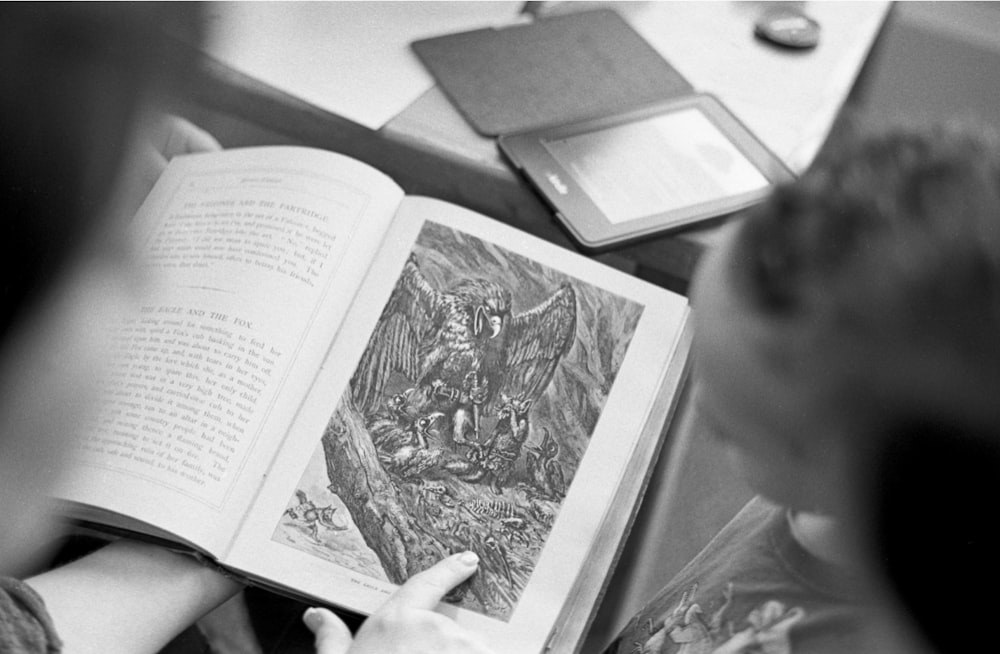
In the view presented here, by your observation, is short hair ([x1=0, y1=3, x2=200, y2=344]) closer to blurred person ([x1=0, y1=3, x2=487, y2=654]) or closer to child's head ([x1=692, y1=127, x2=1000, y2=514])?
blurred person ([x1=0, y1=3, x2=487, y2=654])

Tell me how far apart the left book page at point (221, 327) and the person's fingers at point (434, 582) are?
0.11 meters

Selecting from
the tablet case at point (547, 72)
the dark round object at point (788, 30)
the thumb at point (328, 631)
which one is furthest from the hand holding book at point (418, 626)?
the dark round object at point (788, 30)

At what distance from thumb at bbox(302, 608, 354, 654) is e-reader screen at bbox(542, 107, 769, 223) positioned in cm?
34

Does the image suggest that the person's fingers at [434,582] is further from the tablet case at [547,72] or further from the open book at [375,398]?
the tablet case at [547,72]

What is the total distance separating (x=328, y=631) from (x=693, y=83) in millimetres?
540

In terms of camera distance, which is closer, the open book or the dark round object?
the open book

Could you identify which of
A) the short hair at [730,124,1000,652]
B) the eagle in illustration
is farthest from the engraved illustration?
the short hair at [730,124,1000,652]

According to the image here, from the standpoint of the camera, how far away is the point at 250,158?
0.75 meters

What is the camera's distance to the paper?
80 centimetres

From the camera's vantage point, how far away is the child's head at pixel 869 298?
330 mm

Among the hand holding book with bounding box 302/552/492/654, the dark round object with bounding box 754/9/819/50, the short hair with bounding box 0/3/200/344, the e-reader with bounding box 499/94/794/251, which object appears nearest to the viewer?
the short hair with bounding box 0/3/200/344

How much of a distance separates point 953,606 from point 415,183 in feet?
1.73

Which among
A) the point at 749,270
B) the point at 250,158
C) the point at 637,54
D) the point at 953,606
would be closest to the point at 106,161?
the point at 749,270

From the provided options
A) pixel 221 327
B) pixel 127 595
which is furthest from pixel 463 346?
pixel 127 595
